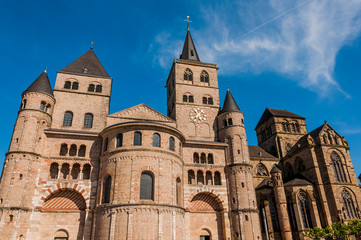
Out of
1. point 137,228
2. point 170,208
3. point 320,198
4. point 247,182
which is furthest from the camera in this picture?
point 320,198

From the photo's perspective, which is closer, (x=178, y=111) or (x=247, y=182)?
(x=247, y=182)

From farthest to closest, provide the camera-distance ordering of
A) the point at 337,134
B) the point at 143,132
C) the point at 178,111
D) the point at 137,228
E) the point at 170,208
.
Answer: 1. the point at 337,134
2. the point at 178,111
3. the point at 143,132
4. the point at 170,208
5. the point at 137,228

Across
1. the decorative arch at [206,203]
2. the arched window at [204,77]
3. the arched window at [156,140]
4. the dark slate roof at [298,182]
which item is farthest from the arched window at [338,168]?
the arched window at [156,140]

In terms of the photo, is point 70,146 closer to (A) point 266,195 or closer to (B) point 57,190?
(B) point 57,190

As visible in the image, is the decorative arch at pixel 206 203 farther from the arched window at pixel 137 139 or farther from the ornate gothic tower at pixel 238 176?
the arched window at pixel 137 139

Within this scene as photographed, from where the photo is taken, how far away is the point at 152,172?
2591 centimetres

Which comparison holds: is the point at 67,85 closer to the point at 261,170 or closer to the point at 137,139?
the point at 137,139

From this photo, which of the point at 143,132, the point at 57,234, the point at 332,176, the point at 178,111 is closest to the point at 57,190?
the point at 57,234

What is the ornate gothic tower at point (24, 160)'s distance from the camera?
2383 cm

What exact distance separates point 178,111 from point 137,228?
60.5 feet

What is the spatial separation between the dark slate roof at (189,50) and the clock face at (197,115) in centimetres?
1166

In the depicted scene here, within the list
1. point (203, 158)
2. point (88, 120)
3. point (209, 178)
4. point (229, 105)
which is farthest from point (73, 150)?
point (229, 105)

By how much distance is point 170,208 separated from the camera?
82.7 feet

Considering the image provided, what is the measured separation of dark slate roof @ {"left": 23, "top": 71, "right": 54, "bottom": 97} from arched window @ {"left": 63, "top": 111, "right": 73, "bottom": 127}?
309cm
